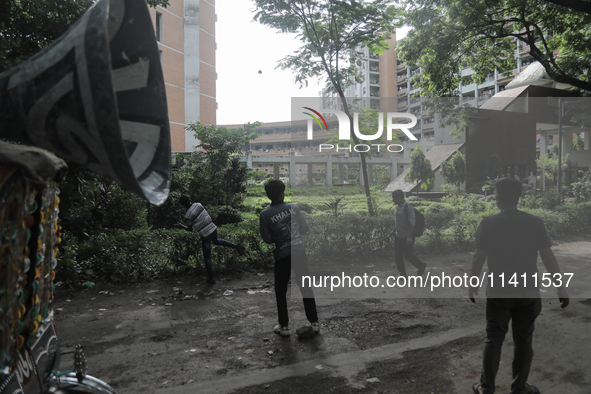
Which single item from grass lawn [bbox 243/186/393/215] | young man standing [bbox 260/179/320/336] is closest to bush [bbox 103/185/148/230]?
grass lawn [bbox 243/186/393/215]

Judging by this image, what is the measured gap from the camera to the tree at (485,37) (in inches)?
367

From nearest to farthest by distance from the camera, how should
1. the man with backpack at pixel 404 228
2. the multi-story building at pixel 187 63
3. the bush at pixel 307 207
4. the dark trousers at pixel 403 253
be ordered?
1. the man with backpack at pixel 404 228
2. the dark trousers at pixel 403 253
3. the bush at pixel 307 207
4. the multi-story building at pixel 187 63

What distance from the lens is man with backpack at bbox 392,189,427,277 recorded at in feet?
20.1

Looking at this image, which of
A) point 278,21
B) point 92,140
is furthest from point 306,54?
point 92,140

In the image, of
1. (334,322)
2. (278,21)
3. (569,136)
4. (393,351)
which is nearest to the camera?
(393,351)

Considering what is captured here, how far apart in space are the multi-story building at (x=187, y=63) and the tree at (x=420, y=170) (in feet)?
80.4

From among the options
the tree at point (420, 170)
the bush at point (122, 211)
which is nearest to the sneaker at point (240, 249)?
the tree at point (420, 170)

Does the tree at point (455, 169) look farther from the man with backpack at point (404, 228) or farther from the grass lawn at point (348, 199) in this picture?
the man with backpack at point (404, 228)

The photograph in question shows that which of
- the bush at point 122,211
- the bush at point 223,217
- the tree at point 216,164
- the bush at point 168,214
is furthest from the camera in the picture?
the tree at point 216,164

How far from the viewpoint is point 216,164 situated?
16047mm

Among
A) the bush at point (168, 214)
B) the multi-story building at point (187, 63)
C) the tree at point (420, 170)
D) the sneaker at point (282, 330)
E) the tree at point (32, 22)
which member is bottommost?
the sneaker at point (282, 330)

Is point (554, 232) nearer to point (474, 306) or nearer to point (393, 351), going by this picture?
point (474, 306)

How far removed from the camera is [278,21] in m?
9.75

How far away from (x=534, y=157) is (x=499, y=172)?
164cm
